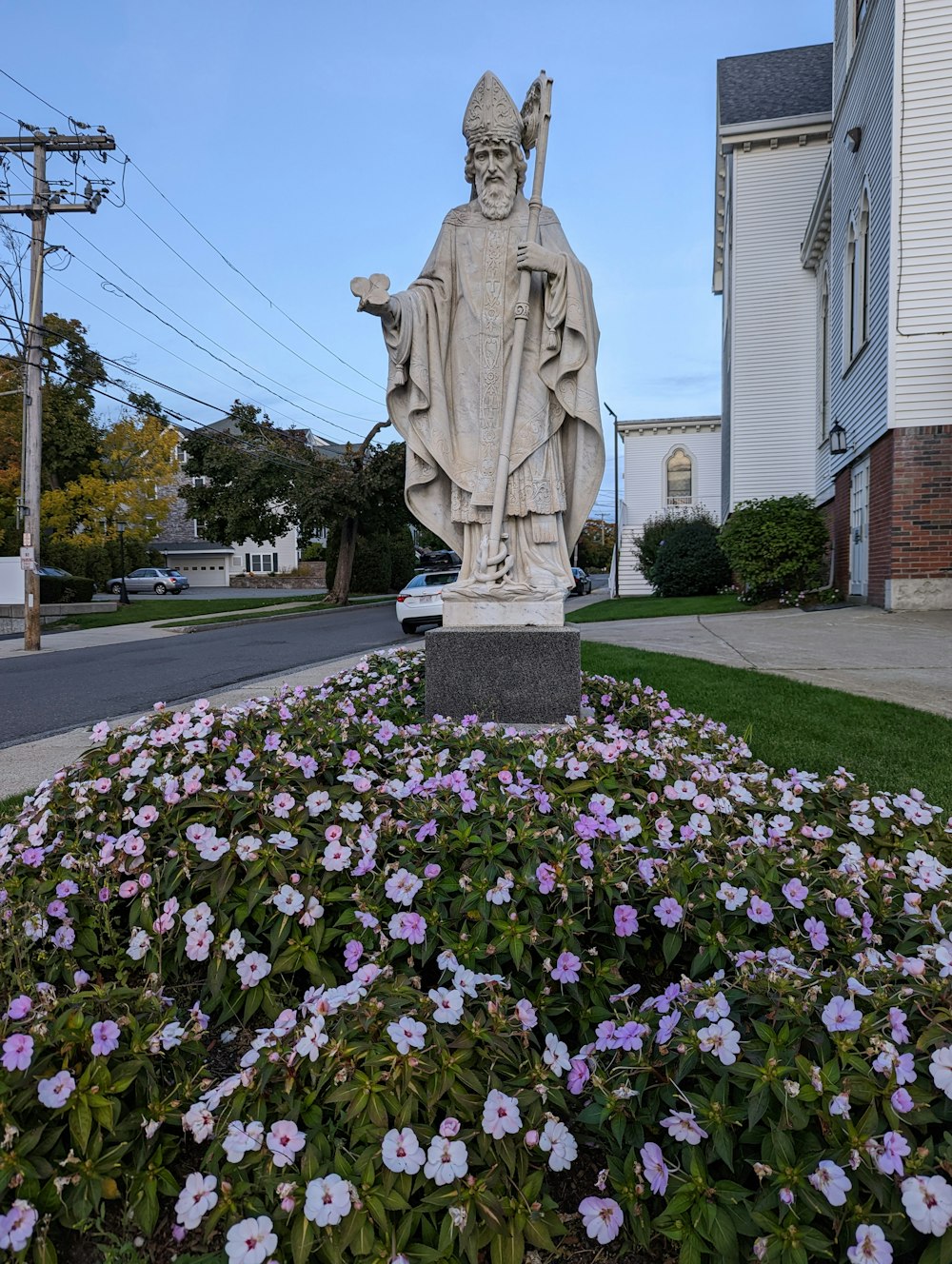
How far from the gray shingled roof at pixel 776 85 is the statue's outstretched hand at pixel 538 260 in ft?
70.1

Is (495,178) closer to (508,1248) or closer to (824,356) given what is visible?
(508,1248)

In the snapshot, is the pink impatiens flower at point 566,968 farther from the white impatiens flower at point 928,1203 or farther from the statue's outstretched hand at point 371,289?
the statue's outstretched hand at point 371,289

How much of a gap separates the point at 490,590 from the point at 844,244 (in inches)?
596

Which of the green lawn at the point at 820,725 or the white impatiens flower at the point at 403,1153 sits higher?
the green lawn at the point at 820,725

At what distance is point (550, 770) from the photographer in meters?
2.76

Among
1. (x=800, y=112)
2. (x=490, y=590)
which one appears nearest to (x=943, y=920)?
(x=490, y=590)

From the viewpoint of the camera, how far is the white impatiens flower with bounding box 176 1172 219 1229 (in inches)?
47.6

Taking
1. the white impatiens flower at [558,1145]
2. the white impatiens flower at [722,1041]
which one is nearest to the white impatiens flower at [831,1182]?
the white impatiens flower at [722,1041]

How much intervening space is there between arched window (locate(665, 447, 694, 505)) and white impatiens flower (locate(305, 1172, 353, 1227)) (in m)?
34.4

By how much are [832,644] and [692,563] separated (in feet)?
53.1

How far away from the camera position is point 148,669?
1054 centimetres

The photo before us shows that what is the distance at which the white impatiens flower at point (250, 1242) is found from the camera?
1.16 m

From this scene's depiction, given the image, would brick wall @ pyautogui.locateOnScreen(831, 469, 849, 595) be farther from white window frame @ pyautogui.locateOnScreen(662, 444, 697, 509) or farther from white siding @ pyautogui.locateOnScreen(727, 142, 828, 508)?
white window frame @ pyautogui.locateOnScreen(662, 444, 697, 509)

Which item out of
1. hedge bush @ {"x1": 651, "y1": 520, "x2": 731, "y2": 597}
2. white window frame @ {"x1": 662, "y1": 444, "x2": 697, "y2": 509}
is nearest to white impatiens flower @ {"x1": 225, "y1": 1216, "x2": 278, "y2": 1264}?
hedge bush @ {"x1": 651, "y1": 520, "x2": 731, "y2": 597}
